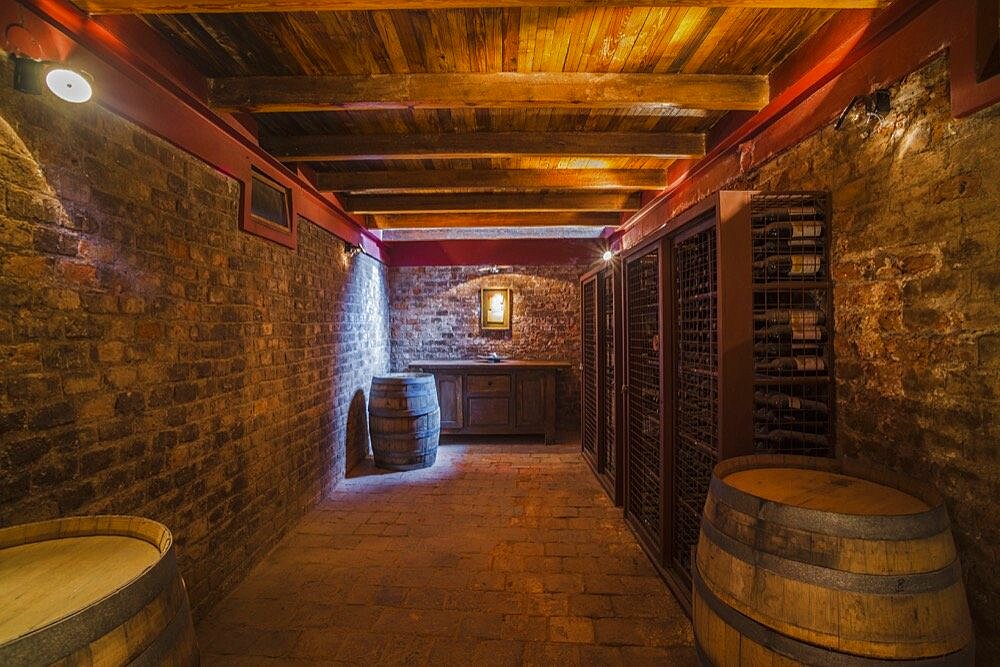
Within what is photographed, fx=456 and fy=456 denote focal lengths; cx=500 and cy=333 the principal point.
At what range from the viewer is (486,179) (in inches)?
167

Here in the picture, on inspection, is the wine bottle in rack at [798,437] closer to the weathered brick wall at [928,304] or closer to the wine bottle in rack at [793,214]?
the weathered brick wall at [928,304]

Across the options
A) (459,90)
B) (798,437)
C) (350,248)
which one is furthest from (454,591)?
(350,248)

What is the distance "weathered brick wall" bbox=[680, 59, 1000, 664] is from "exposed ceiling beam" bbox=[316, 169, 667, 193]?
217cm

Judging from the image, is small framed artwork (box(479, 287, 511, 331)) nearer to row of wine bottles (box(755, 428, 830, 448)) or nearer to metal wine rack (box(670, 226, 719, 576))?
metal wine rack (box(670, 226, 719, 576))

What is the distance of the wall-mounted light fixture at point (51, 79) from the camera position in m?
1.59

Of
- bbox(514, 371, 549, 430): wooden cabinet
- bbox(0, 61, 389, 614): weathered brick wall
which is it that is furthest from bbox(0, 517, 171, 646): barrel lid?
bbox(514, 371, 549, 430): wooden cabinet

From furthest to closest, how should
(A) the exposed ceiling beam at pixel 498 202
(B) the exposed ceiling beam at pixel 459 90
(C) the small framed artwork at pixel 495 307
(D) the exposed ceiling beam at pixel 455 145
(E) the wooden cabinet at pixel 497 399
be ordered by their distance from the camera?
(C) the small framed artwork at pixel 495 307 → (E) the wooden cabinet at pixel 497 399 → (A) the exposed ceiling beam at pixel 498 202 → (D) the exposed ceiling beam at pixel 455 145 → (B) the exposed ceiling beam at pixel 459 90

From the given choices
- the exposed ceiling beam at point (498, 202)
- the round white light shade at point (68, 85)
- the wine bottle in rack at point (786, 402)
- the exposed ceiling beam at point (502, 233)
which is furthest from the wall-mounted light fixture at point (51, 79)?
the exposed ceiling beam at point (502, 233)

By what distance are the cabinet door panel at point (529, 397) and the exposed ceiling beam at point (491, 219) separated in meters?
2.02

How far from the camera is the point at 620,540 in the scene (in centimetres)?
332

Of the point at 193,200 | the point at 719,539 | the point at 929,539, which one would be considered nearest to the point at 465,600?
the point at 719,539

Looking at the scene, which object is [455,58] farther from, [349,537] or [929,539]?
[349,537]

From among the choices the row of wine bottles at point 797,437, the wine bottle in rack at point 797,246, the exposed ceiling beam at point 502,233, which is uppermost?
Result: the exposed ceiling beam at point 502,233

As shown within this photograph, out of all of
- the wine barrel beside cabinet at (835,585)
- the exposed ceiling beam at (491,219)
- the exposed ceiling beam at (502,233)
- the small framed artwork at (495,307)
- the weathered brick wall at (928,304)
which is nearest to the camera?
the wine barrel beside cabinet at (835,585)
